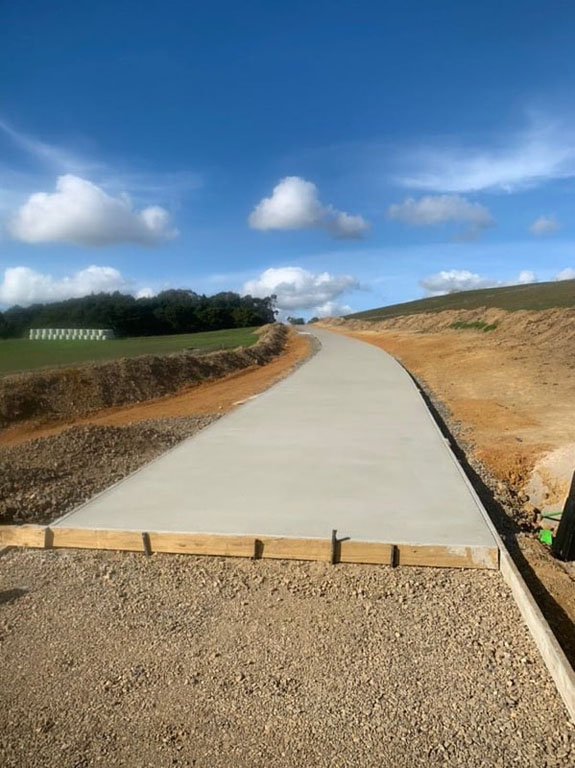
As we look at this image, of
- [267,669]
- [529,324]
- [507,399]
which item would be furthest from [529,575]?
[529,324]

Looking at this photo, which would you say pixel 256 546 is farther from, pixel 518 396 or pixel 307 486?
pixel 518 396

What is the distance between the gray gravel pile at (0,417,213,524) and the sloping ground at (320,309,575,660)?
4844mm

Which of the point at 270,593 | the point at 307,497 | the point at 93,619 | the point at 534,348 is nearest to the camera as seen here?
the point at 93,619

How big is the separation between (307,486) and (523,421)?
7.31 m

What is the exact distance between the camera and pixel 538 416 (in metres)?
12.8

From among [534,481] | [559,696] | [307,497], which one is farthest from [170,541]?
[534,481]

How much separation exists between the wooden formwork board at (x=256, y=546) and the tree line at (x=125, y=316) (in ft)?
236

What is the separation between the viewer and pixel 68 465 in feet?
27.7

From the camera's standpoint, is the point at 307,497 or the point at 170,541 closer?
the point at 170,541

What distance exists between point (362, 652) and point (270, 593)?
3.12 ft

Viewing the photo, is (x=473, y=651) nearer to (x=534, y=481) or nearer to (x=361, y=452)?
(x=361, y=452)

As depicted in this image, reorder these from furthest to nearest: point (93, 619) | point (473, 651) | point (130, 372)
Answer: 1. point (130, 372)
2. point (93, 619)
3. point (473, 651)

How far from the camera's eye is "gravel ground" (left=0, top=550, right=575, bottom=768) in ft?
9.69

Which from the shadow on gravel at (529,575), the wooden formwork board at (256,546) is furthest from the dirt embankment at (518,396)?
the wooden formwork board at (256,546)
